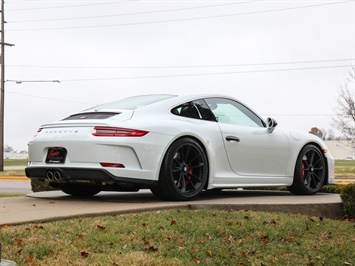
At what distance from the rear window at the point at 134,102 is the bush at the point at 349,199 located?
105 inches

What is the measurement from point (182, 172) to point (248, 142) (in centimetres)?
133

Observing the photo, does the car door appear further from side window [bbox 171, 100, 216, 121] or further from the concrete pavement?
the concrete pavement

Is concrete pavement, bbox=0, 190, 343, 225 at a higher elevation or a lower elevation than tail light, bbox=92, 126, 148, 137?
lower

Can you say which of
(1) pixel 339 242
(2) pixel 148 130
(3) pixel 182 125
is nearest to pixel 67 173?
(2) pixel 148 130

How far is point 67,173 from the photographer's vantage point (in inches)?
261

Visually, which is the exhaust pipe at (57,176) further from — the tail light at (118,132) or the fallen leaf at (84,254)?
the fallen leaf at (84,254)

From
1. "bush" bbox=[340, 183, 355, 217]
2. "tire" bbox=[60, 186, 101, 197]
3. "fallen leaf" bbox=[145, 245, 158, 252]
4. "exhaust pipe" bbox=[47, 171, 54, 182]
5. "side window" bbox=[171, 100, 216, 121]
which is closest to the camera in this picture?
"fallen leaf" bbox=[145, 245, 158, 252]

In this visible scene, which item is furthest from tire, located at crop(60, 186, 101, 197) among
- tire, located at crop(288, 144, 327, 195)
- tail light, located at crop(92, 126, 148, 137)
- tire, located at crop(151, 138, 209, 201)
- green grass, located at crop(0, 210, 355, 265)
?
tire, located at crop(288, 144, 327, 195)

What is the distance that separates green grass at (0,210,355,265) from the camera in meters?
4.62

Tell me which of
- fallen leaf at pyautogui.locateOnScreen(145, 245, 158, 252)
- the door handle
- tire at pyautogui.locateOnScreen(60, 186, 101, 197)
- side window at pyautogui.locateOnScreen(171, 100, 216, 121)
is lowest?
fallen leaf at pyautogui.locateOnScreen(145, 245, 158, 252)

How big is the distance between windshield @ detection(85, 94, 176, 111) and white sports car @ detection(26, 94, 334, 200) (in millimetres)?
21

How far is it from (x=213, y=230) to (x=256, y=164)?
2.58 m

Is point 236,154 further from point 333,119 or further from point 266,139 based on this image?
point 333,119

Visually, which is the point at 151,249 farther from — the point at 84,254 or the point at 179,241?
the point at 84,254
